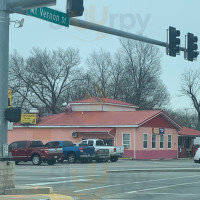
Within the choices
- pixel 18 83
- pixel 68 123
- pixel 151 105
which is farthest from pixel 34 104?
pixel 68 123

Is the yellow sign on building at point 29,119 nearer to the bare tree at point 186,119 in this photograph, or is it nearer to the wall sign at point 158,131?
the wall sign at point 158,131

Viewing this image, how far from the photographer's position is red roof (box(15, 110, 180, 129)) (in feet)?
163

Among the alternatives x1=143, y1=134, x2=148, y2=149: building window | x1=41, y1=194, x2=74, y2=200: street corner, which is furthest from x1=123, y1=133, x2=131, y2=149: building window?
x1=41, y1=194, x2=74, y2=200: street corner

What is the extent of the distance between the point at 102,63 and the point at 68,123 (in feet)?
95.9

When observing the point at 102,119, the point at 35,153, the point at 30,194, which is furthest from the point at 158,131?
the point at 30,194

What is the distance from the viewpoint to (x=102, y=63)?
79.4 metres

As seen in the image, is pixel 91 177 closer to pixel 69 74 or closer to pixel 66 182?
pixel 66 182

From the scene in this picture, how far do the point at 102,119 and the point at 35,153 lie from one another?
15.5 m

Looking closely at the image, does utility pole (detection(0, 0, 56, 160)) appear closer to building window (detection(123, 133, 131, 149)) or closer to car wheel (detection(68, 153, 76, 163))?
car wheel (detection(68, 153, 76, 163))

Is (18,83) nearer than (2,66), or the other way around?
(2,66)

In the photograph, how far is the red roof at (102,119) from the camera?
49750mm

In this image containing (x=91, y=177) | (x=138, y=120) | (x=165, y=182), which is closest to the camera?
(x=165, y=182)

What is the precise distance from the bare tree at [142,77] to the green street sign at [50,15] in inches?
2445

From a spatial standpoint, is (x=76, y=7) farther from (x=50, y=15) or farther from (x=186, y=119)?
(x=186, y=119)
